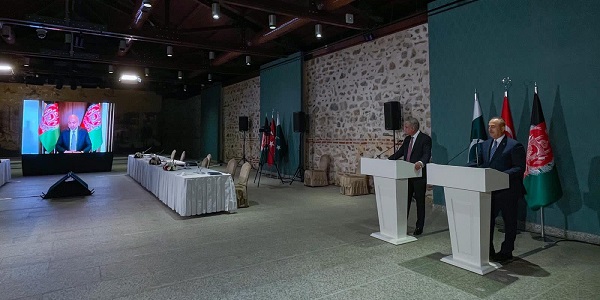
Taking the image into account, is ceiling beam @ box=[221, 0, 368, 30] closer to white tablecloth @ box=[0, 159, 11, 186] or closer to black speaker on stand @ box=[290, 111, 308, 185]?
black speaker on stand @ box=[290, 111, 308, 185]

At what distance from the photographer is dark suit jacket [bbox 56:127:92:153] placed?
11.4 m

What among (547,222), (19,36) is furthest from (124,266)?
(19,36)

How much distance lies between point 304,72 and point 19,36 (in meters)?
7.97

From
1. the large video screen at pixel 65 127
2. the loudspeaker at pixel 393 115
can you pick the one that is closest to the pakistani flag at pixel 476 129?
the loudspeaker at pixel 393 115

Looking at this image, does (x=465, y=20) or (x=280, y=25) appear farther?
(x=280, y=25)

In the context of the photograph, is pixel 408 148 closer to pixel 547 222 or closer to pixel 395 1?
pixel 547 222

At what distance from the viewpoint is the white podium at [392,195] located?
382 centimetres

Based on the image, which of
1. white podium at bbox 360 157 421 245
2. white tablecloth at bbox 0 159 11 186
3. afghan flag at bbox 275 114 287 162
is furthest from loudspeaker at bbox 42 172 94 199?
white podium at bbox 360 157 421 245

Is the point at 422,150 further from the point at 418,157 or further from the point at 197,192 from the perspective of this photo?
the point at 197,192

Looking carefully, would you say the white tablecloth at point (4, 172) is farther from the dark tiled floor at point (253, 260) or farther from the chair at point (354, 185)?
the chair at point (354, 185)

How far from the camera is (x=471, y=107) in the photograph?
5000 millimetres

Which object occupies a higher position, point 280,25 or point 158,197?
point 280,25

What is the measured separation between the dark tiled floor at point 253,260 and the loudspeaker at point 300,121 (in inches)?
144

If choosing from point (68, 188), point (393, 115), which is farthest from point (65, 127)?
point (393, 115)
